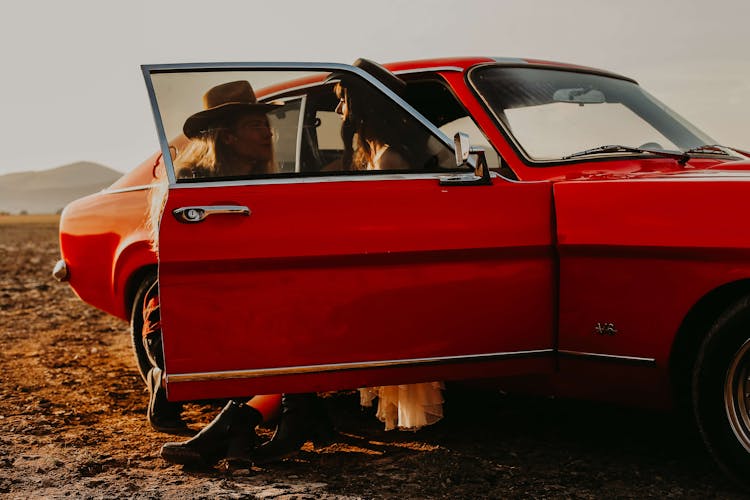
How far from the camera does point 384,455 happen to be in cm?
375

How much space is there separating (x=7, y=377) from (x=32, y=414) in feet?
3.44

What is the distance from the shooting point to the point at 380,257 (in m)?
3.23

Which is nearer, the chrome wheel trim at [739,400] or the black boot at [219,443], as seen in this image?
the chrome wheel trim at [739,400]

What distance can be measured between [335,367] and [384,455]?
70 centimetres

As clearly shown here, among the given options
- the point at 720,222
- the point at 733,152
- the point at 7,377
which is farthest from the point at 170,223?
the point at 7,377

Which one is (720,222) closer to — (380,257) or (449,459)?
(380,257)

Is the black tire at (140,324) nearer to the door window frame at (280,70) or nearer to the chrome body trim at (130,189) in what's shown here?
the chrome body trim at (130,189)

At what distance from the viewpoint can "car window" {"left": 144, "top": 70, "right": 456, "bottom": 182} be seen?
11.0 ft

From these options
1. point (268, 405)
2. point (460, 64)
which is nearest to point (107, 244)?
point (268, 405)

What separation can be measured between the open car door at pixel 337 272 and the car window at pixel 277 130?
0.01m

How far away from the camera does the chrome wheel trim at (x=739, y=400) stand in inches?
118

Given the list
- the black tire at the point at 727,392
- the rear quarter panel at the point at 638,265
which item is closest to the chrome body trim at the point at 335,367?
the rear quarter panel at the point at 638,265

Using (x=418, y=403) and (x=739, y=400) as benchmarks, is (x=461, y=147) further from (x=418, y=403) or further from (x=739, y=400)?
(x=739, y=400)

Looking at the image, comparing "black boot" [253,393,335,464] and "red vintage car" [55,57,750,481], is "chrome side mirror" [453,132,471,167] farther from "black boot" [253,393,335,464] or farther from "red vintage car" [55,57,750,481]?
"black boot" [253,393,335,464]
